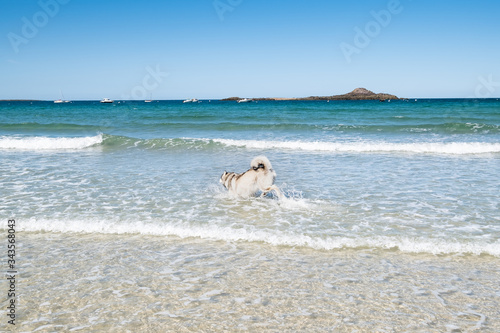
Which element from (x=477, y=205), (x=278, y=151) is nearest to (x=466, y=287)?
(x=477, y=205)

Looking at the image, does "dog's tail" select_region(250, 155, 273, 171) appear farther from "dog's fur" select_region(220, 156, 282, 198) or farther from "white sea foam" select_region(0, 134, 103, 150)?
"white sea foam" select_region(0, 134, 103, 150)

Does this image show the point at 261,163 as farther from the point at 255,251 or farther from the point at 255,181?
the point at 255,251

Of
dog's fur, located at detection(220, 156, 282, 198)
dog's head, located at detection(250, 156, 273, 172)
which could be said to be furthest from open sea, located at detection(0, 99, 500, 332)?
dog's head, located at detection(250, 156, 273, 172)

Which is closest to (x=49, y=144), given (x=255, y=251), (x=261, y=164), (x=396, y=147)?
(x=261, y=164)

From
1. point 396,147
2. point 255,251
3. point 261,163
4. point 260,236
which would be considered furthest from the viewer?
point 396,147

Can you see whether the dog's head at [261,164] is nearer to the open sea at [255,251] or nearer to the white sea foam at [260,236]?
the open sea at [255,251]

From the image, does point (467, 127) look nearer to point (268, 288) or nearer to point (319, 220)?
point (319, 220)

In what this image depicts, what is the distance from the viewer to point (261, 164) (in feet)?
24.9

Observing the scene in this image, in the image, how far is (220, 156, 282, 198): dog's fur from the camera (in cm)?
755

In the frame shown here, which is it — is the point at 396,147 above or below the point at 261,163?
above

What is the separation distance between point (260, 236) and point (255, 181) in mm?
2137

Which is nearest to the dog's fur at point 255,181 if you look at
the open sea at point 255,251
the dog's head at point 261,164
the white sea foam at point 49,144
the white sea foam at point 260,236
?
the dog's head at point 261,164

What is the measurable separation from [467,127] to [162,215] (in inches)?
1018

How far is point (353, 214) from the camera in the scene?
22.6 ft
